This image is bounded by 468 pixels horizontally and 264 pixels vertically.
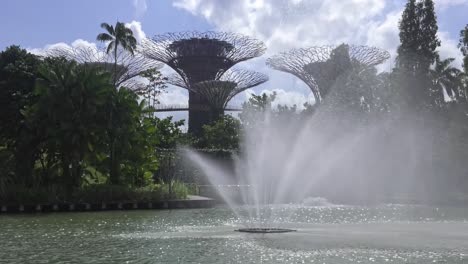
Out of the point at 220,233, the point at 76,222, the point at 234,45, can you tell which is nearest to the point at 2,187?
Result: the point at 76,222

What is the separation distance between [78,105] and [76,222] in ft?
38.0

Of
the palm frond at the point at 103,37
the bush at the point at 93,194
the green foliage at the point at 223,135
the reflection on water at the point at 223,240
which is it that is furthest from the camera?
the green foliage at the point at 223,135

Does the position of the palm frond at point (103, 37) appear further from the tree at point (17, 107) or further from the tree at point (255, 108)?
the tree at point (255, 108)

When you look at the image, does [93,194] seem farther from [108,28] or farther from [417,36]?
[417,36]

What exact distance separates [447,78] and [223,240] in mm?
46433

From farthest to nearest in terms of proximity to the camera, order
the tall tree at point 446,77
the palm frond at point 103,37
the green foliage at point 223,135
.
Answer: the green foliage at point 223,135 < the tall tree at point 446,77 < the palm frond at point 103,37

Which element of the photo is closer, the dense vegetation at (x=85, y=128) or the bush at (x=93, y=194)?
the bush at (x=93, y=194)

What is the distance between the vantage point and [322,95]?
80.4m

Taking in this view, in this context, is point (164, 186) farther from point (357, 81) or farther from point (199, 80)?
point (199, 80)

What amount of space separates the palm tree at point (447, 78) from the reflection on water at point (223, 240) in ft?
100.0

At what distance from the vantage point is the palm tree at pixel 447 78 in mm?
57531

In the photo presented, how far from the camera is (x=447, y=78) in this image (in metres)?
58.8

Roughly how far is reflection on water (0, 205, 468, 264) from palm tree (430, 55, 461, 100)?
30.5 meters

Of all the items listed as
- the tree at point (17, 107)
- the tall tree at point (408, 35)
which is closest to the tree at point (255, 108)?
the tall tree at point (408, 35)
